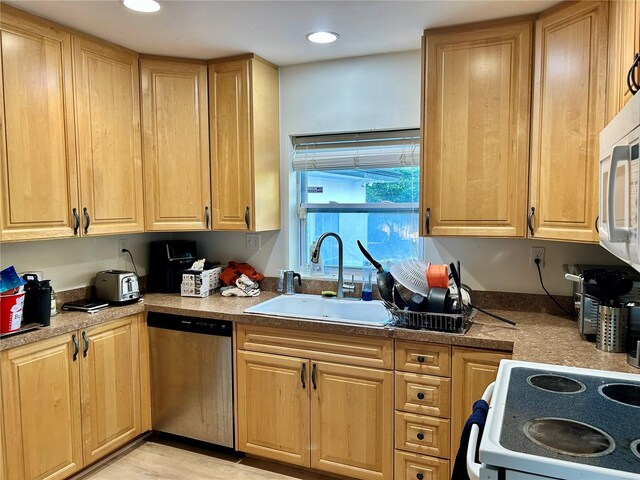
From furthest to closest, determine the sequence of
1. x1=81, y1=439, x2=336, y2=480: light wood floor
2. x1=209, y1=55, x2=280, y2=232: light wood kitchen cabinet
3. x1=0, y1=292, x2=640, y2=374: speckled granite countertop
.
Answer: x1=209, y1=55, x2=280, y2=232: light wood kitchen cabinet < x1=81, y1=439, x2=336, y2=480: light wood floor < x1=0, y1=292, x2=640, y2=374: speckled granite countertop

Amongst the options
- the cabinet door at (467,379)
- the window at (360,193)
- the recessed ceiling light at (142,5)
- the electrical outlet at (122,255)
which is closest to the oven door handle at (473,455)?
the cabinet door at (467,379)

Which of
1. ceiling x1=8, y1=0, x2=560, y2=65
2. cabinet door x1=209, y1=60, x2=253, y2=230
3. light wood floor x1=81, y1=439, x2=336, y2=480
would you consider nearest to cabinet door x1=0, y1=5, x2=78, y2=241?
ceiling x1=8, y1=0, x2=560, y2=65

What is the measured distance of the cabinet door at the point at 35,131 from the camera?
204cm

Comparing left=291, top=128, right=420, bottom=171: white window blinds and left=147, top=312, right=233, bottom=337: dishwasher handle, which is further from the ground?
left=291, top=128, right=420, bottom=171: white window blinds

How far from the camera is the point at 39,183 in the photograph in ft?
7.14

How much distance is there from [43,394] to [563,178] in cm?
254

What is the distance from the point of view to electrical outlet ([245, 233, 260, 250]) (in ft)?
10.4

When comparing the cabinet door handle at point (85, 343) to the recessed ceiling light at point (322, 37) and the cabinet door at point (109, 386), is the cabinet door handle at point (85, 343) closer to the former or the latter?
the cabinet door at point (109, 386)

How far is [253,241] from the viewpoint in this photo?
3.18 meters

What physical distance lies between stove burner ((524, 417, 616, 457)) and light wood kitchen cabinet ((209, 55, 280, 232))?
198 cm

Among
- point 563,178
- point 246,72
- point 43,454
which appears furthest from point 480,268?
point 43,454

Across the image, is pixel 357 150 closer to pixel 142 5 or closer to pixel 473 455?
pixel 142 5

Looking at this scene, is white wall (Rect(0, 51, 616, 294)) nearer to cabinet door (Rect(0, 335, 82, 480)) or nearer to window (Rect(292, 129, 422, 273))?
window (Rect(292, 129, 422, 273))

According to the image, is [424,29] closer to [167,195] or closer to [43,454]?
[167,195]
